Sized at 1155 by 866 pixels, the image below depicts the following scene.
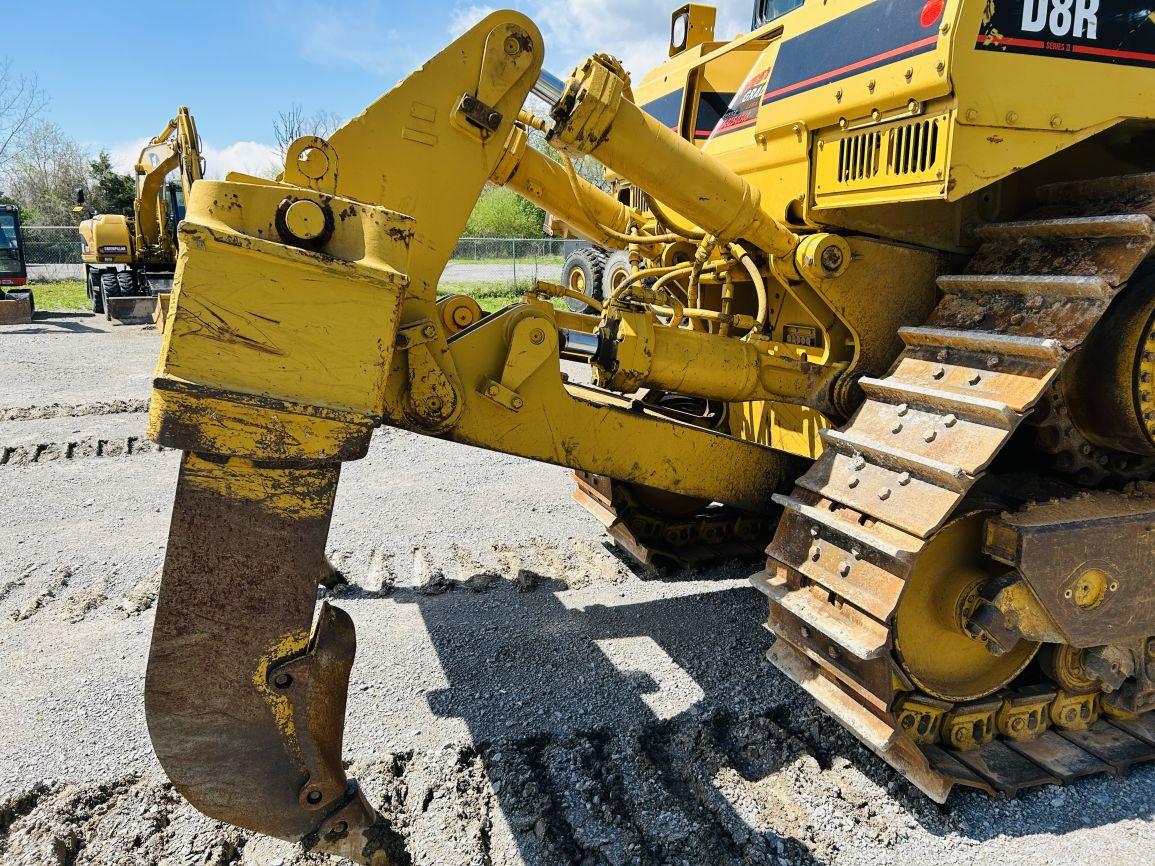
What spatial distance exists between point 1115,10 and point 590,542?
11.3 feet

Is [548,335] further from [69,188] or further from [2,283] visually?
[69,188]

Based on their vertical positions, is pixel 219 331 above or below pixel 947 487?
above

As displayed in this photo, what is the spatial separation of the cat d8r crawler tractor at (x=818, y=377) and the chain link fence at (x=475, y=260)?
19.1 metres

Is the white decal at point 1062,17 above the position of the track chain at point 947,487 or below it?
above

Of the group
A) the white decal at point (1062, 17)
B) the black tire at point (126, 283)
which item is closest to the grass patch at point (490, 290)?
the black tire at point (126, 283)

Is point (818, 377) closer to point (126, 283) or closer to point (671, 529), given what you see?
point (671, 529)

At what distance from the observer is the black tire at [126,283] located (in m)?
16.0

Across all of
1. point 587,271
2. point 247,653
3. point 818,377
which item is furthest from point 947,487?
point 587,271

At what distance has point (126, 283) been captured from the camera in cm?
1609

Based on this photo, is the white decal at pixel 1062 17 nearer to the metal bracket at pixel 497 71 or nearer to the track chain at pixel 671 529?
the metal bracket at pixel 497 71

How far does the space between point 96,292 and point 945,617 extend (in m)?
19.5

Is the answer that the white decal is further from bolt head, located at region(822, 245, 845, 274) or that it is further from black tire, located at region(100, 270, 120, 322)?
black tire, located at region(100, 270, 120, 322)

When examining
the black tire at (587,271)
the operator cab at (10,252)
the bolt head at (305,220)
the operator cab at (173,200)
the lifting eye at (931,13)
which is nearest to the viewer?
the bolt head at (305,220)

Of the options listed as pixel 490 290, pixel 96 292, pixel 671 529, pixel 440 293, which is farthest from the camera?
pixel 490 290
